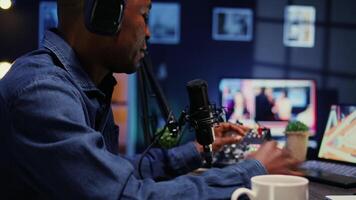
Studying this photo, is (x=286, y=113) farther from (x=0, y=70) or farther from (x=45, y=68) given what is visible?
(x=0, y=70)

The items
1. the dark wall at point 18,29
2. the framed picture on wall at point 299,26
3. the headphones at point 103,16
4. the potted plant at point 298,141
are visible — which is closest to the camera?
the headphones at point 103,16

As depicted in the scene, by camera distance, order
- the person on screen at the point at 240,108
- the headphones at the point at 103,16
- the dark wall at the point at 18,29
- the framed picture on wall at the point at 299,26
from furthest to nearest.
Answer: the framed picture on wall at the point at 299,26, the dark wall at the point at 18,29, the person on screen at the point at 240,108, the headphones at the point at 103,16

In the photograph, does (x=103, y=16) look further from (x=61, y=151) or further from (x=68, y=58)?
(x=61, y=151)

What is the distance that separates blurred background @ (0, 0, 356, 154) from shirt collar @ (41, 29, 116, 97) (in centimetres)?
194

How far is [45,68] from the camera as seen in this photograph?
85 centimetres

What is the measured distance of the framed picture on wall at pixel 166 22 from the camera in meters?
3.00

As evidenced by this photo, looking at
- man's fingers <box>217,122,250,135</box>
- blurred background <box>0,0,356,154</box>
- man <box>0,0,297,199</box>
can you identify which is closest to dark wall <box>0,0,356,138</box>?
blurred background <box>0,0,356,154</box>

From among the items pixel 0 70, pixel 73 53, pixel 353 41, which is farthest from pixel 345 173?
pixel 0 70

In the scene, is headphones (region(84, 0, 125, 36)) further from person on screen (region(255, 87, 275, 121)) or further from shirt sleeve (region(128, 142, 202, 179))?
person on screen (region(255, 87, 275, 121))

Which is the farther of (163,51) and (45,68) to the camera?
(163,51)

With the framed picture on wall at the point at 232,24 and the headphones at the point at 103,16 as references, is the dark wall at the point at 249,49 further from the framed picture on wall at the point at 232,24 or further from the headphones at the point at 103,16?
the headphones at the point at 103,16

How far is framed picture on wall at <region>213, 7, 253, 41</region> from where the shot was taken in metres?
3.04

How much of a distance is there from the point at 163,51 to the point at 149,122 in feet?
4.37

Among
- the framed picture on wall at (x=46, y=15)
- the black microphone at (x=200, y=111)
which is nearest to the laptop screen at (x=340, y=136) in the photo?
the black microphone at (x=200, y=111)
